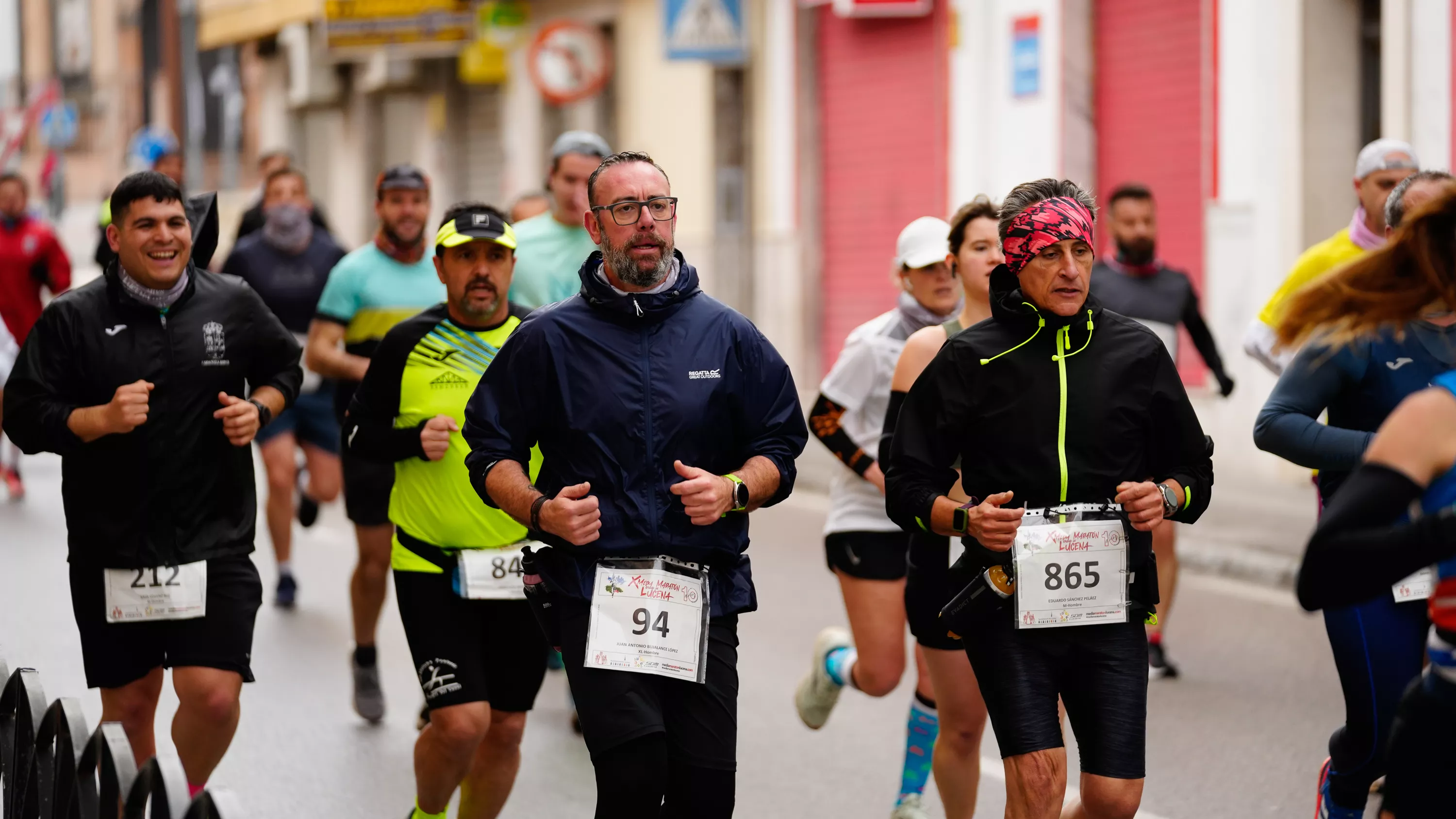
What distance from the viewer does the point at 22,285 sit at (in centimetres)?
1513

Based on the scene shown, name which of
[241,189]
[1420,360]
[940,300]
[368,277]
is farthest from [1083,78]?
[241,189]

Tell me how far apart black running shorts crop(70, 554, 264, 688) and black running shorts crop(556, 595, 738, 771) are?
1.43 metres

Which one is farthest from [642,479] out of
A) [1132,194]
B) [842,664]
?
[1132,194]

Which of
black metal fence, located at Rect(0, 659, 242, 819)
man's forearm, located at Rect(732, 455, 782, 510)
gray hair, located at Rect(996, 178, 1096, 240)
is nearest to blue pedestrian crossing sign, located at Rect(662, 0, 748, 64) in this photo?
black metal fence, located at Rect(0, 659, 242, 819)

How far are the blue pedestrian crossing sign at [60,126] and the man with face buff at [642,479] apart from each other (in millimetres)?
62925

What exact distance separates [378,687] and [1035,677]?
402cm

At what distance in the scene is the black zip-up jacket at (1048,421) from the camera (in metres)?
4.96

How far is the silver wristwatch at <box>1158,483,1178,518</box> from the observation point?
4957mm

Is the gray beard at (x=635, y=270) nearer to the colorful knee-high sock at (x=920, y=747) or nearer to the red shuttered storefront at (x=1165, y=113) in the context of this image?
the colorful knee-high sock at (x=920, y=747)

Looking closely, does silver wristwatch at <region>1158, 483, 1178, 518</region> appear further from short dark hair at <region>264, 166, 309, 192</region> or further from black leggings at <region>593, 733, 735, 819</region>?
short dark hair at <region>264, 166, 309, 192</region>

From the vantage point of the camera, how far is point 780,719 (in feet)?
27.2

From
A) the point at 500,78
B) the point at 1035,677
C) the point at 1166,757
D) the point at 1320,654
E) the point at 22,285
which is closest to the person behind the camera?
the point at 1035,677

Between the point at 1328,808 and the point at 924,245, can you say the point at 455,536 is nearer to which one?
the point at 924,245

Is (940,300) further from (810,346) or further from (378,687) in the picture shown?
(810,346)
